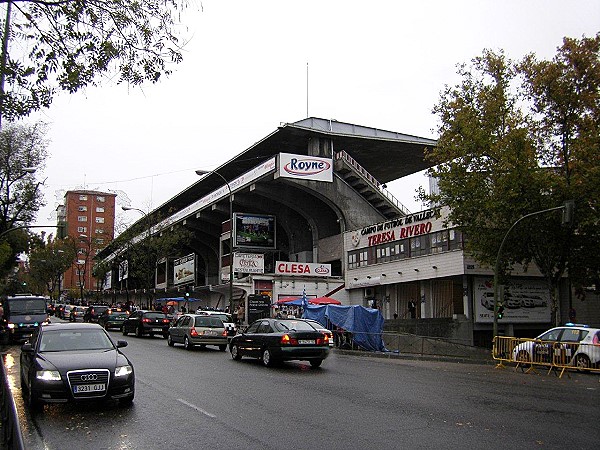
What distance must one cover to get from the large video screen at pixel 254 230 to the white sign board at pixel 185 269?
1128 centimetres

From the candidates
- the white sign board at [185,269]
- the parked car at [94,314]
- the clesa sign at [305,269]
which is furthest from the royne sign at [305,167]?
the white sign board at [185,269]

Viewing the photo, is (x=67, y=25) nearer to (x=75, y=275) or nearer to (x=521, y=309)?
(x=521, y=309)

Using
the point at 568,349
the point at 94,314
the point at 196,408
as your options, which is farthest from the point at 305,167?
the point at 196,408

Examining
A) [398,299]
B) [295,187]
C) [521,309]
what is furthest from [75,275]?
[521,309]

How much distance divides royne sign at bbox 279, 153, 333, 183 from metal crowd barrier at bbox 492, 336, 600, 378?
100ft

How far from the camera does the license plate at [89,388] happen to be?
969 centimetres

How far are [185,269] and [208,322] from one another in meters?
43.4

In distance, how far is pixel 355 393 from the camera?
40.4 feet

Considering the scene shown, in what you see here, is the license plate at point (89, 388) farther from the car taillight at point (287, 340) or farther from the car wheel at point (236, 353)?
the car wheel at point (236, 353)

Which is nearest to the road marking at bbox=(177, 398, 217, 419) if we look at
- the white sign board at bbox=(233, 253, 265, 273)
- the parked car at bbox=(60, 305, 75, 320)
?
the white sign board at bbox=(233, 253, 265, 273)

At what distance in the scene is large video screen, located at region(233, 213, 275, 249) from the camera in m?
55.8

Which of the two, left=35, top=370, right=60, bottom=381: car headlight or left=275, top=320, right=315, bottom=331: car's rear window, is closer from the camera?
left=35, top=370, right=60, bottom=381: car headlight

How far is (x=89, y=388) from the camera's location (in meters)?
9.75

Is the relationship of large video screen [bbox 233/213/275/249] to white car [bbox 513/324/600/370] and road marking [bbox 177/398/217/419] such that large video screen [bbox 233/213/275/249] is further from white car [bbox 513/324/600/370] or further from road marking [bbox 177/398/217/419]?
road marking [bbox 177/398/217/419]
